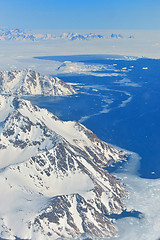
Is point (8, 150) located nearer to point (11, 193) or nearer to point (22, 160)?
point (22, 160)

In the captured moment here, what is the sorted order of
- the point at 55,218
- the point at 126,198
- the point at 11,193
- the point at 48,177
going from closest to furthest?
the point at 55,218 < the point at 11,193 < the point at 48,177 < the point at 126,198

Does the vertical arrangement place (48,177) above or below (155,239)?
above

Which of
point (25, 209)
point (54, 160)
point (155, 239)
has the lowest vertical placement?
point (155, 239)

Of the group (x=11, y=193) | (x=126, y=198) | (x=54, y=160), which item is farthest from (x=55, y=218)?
(x=126, y=198)

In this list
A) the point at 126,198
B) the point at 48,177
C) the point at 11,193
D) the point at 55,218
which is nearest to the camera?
the point at 55,218

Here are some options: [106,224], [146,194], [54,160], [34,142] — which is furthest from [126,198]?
[34,142]

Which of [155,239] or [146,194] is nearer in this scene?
[155,239]
